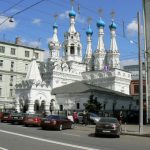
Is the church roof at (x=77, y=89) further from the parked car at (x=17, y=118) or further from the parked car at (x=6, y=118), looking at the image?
the parked car at (x=17, y=118)

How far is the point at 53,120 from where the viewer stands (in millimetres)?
29281

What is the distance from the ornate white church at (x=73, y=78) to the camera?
72.2 meters

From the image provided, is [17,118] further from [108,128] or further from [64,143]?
[64,143]

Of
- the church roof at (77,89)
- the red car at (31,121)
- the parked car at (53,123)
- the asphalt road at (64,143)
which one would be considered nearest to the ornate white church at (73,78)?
the church roof at (77,89)

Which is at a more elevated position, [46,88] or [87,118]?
[46,88]

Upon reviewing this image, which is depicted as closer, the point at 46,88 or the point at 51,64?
the point at 46,88

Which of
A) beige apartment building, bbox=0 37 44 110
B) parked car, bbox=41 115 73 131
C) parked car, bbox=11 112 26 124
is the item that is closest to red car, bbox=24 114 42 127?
parked car, bbox=11 112 26 124

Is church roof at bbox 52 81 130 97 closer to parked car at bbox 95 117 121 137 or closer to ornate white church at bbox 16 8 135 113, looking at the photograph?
ornate white church at bbox 16 8 135 113

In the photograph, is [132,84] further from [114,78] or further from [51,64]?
[51,64]

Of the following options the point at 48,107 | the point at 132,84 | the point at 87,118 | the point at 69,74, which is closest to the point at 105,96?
the point at 48,107

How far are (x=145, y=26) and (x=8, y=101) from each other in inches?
2098

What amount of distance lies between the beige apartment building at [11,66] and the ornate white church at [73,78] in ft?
22.7

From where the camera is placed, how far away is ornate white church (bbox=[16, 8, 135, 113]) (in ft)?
237

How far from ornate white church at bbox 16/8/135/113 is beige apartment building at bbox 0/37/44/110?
6.92 m
